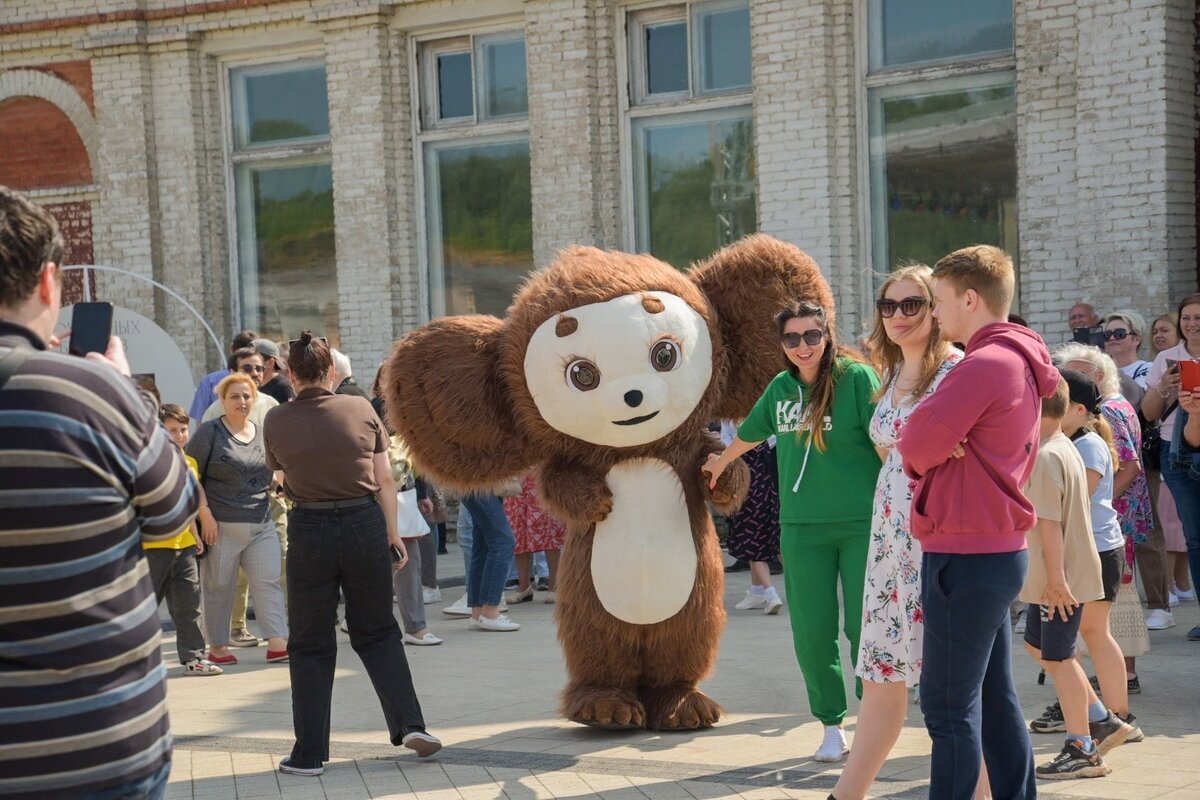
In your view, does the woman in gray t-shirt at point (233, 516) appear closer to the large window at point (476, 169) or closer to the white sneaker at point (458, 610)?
the white sneaker at point (458, 610)

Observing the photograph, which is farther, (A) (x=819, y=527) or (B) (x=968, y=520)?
(A) (x=819, y=527)

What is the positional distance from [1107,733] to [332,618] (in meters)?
3.12

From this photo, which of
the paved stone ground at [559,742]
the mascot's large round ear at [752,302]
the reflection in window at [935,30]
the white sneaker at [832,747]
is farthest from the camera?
the reflection in window at [935,30]

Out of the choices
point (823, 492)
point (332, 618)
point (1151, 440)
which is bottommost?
point (332, 618)

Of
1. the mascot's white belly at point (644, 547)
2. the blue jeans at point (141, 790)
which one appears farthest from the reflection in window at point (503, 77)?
the blue jeans at point (141, 790)

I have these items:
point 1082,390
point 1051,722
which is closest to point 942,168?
point 1082,390

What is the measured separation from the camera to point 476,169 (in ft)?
50.5

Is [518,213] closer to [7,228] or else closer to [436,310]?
[436,310]

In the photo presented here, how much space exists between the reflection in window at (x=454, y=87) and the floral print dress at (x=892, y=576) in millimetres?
10593

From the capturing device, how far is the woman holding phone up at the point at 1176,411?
8.26 meters

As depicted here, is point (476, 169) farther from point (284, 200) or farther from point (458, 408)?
point (458, 408)

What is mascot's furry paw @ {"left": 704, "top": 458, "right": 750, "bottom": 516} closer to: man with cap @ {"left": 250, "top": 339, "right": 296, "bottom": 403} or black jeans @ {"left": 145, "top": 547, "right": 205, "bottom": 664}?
black jeans @ {"left": 145, "top": 547, "right": 205, "bottom": 664}

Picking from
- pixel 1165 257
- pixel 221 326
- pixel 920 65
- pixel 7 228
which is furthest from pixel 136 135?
pixel 7 228

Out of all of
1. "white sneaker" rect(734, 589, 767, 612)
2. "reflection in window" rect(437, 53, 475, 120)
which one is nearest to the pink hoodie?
"white sneaker" rect(734, 589, 767, 612)
